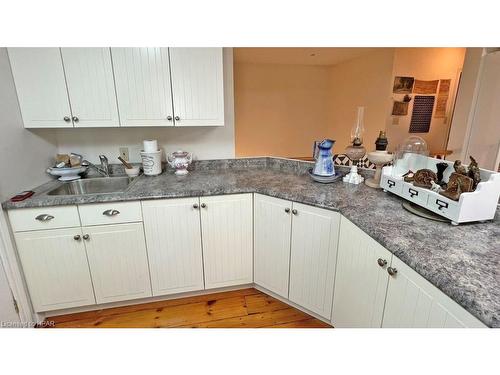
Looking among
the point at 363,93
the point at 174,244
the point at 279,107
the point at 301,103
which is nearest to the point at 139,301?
the point at 174,244

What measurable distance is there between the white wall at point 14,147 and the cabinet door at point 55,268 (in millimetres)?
304

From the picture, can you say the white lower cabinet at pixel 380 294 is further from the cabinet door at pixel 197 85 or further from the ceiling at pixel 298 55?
the ceiling at pixel 298 55

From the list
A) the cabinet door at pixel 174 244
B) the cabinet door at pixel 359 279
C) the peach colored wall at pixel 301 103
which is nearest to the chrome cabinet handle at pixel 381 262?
the cabinet door at pixel 359 279

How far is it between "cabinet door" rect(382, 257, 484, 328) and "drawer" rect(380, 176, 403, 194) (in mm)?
490

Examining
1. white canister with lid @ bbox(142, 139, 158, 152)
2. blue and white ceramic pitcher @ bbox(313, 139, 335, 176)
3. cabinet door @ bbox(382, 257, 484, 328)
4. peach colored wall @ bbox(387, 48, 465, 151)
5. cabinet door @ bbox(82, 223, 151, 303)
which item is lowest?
cabinet door @ bbox(82, 223, 151, 303)

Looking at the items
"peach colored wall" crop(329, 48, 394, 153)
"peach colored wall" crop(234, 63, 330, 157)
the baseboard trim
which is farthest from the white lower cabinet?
"peach colored wall" crop(234, 63, 330, 157)

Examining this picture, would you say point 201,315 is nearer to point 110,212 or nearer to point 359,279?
point 110,212

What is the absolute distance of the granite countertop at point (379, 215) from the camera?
69 centimetres

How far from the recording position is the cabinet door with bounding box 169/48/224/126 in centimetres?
156

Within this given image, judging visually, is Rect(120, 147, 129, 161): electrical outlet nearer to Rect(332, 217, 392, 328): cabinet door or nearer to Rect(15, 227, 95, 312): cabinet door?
Rect(15, 227, 95, 312): cabinet door

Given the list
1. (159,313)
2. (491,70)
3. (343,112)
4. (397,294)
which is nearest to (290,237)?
(397,294)

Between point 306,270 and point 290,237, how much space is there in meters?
0.21

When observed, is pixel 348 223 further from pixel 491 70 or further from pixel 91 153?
pixel 91 153

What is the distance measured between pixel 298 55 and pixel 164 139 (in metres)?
3.00
